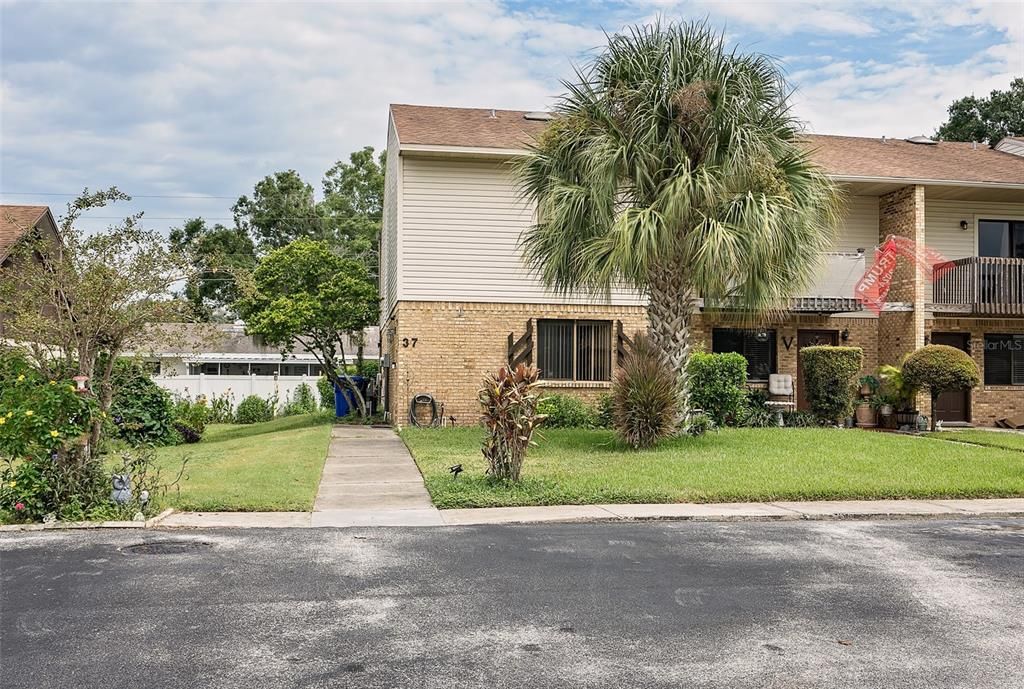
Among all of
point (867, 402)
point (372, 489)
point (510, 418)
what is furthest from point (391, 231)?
point (510, 418)

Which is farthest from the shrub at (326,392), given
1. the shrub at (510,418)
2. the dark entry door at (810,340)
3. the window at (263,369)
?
the shrub at (510,418)

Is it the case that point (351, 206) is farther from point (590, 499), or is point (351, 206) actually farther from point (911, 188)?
point (590, 499)

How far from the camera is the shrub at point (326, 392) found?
27953 millimetres

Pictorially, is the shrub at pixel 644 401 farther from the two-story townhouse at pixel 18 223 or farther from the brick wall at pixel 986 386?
the brick wall at pixel 986 386

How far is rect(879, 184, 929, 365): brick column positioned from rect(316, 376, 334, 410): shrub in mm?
15829

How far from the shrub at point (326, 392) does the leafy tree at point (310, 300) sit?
4431 millimetres

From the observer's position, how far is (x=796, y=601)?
610 cm

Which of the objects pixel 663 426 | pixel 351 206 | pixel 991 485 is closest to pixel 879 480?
pixel 991 485

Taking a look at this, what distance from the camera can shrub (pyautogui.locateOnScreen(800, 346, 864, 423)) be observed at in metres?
19.5

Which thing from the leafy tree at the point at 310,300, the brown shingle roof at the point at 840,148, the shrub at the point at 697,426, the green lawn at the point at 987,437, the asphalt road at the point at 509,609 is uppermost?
the brown shingle roof at the point at 840,148

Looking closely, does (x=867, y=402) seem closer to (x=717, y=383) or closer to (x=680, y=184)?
(x=717, y=383)

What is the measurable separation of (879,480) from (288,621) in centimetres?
855

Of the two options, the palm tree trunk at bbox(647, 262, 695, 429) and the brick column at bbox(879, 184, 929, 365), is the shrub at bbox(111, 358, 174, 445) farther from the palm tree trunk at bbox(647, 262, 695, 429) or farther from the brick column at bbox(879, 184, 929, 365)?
the brick column at bbox(879, 184, 929, 365)

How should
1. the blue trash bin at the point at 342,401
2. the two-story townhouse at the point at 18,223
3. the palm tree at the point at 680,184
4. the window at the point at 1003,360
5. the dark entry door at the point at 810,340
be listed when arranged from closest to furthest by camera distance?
the two-story townhouse at the point at 18,223 → the palm tree at the point at 680,184 → the dark entry door at the point at 810,340 → the window at the point at 1003,360 → the blue trash bin at the point at 342,401
